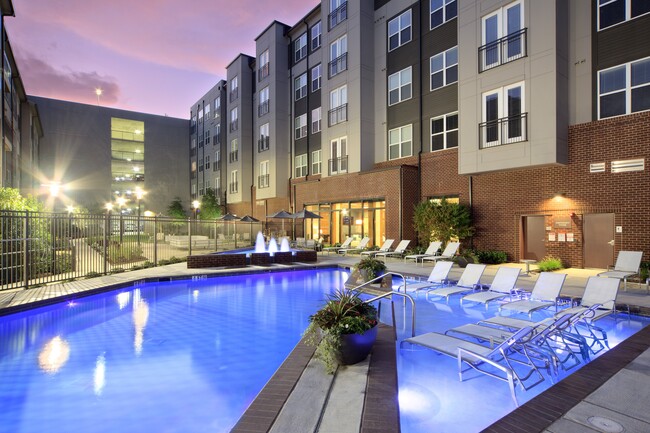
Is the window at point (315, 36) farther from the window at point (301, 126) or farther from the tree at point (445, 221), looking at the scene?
the tree at point (445, 221)

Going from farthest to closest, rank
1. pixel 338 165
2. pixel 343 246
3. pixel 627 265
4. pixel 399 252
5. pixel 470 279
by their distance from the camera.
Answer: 1. pixel 338 165
2. pixel 343 246
3. pixel 399 252
4. pixel 627 265
5. pixel 470 279

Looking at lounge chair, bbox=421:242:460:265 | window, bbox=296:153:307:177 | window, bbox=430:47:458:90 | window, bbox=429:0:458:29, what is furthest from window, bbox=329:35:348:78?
lounge chair, bbox=421:242:460:265

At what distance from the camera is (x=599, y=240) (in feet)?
41.1

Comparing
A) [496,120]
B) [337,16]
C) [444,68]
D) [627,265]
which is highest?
[337,16]

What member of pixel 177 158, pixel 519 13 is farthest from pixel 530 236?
pixel 177 158

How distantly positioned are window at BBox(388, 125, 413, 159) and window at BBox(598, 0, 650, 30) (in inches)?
325

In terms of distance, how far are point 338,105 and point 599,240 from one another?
48.1 ft

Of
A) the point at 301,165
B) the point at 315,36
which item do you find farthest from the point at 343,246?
the point at 315,36

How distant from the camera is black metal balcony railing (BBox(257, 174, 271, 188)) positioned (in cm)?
2859

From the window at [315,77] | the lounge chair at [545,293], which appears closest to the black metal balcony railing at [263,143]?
the window at [315,77]

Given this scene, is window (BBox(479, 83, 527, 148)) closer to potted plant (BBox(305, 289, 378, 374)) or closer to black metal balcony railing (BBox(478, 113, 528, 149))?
black metal balcony railing (BBox(478, 113, 528, 149))

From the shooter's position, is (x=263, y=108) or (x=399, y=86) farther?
(x=263, y=108)

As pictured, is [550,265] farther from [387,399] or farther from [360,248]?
[387,399]

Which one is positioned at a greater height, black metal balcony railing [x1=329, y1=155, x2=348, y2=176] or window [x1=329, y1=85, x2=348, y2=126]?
window [x1=329, y1=85, x2=348, y2=126]
